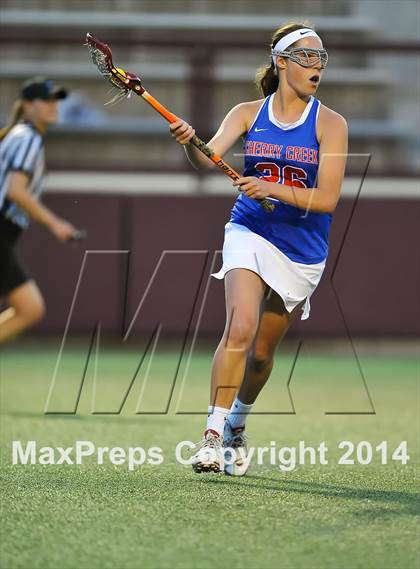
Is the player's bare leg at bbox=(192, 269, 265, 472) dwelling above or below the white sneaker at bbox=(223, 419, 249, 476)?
above

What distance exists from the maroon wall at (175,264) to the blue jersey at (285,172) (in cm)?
602

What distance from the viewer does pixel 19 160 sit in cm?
791

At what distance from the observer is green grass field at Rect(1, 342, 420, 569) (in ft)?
12.5

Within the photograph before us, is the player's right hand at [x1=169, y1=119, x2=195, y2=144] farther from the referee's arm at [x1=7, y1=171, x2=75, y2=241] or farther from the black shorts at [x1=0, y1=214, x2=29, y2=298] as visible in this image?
the black shorts at [x1=0, y1=214, x2=29, y2=298]

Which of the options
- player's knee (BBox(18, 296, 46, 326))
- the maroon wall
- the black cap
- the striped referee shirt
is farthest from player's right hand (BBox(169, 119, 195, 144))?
the maroon wall

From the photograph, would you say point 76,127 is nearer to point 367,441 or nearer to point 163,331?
point 163,331

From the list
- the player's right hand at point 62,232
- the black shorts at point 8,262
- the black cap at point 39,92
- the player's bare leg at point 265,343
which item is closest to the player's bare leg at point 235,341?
the player's bare leg at point 265,343

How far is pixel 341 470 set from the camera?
5512 millimetres

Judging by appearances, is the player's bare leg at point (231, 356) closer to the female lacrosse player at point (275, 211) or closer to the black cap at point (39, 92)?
the female lacrosse player at point (275, 211)

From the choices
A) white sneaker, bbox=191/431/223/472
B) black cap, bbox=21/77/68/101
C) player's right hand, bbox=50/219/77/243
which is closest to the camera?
white sneaker, bbox=191/431/223/472

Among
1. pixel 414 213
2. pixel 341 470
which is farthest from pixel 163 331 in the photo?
pixel 341 470

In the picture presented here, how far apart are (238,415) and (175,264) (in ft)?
20.0

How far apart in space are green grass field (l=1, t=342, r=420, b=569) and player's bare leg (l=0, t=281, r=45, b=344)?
47 cm

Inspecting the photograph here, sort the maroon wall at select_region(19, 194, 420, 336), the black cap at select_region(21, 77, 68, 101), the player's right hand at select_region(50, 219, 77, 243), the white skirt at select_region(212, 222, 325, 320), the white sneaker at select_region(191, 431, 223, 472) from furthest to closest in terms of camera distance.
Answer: the maroon wall at select_region(19, 194, 420, 336), the black cap at select_region(21, 77, 68, 101), the player's right hand at select_region(50, 219, 77, 243), the white skirt at select_region(212, 222, 325, 320), the white sneaker at select_region(191, 431, 223, 472)
